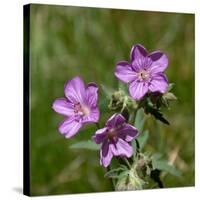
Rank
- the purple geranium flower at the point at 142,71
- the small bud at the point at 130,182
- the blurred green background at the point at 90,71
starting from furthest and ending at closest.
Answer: the blurred green background at the point at 90,71
the purple geranium flower at the point at 142,71
the small bud at the point at 130,182

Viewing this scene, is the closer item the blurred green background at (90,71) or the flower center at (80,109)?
the flower center at (80,109)

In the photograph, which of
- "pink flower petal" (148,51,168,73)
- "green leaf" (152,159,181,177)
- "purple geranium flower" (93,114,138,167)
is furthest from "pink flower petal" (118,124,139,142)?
"pink flower petal" (148,51,168,73)

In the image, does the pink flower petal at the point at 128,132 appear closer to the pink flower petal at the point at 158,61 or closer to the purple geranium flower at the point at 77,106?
the purple geranium flower at the point at 77,106

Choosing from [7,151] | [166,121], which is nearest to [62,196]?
[7,151]

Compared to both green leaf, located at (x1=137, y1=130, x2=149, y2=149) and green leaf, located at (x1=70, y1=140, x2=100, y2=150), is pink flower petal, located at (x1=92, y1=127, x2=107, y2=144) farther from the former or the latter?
green leaf, located at (x1=137, y1=130, x2=149, y2=149)

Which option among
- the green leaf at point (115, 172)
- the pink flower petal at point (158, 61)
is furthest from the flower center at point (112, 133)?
the pink flower petal at point (158, 61)

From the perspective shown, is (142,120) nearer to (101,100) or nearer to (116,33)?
(101,100)
